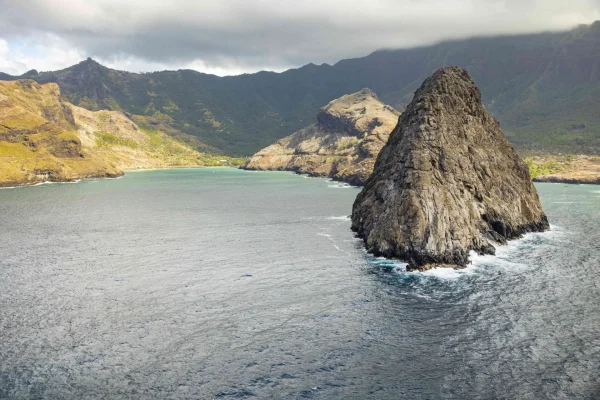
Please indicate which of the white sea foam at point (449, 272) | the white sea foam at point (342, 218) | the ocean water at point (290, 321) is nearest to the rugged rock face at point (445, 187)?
the white sea foam at point (449, 272)

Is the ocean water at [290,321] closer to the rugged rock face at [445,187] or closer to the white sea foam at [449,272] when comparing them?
the white sea foam at [449,272]

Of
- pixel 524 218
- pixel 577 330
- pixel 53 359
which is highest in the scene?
pixel 524 218

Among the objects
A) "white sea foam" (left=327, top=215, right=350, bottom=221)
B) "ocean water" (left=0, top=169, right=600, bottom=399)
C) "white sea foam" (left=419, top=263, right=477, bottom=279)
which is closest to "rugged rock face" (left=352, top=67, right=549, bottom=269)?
"white sea foam" (left=419, top=263, right=477, bottom=279)

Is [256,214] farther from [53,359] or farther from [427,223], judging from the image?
[53,359]

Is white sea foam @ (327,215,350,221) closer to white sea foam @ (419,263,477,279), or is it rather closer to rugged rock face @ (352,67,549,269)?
rugged rock face @ (352,67,549,269)

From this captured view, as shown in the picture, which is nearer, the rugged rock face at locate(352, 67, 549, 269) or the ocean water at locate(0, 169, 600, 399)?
the ocean water at locate(0, 169, 600, 399)

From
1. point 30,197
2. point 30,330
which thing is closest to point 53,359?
point 30,330

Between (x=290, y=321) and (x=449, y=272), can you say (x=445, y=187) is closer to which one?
(x=449, y=272)
